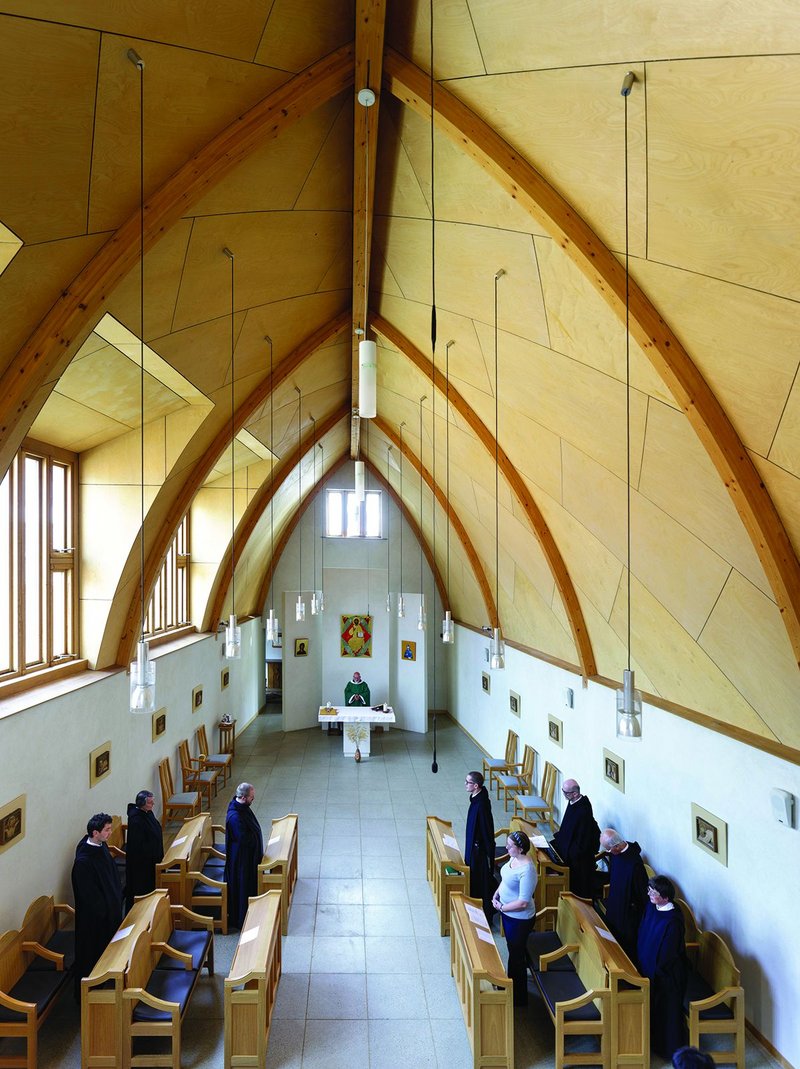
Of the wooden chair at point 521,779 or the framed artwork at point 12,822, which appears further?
the wooden chair at point 521,779

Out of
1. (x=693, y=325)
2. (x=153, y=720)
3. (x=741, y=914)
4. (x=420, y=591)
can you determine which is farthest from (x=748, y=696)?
(x=420, y=591)

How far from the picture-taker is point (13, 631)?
6.58 m

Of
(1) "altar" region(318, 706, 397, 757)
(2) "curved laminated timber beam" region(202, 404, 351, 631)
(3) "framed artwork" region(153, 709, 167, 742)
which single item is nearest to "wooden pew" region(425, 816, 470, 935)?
(3) "framed artwork" region(153, 709, 167, 742)

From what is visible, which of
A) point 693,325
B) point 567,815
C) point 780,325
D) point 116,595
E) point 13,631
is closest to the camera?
point 780,325

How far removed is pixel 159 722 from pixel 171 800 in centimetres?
113

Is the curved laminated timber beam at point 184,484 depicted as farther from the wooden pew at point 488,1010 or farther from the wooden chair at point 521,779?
the wooden chair at point 521,779

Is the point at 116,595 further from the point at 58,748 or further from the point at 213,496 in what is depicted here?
the point at 213,496

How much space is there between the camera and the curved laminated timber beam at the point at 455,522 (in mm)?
12758

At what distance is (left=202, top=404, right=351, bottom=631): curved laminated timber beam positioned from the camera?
40.7 feet

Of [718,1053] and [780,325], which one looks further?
[718,1053]

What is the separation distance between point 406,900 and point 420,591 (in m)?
9.85

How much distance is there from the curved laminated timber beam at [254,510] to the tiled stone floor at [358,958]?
134 inches

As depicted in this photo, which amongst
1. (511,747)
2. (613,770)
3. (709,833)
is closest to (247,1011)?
(709,833)

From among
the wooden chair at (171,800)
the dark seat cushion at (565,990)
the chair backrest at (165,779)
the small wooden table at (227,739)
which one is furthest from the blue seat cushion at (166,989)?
the small wooden table at (227,739)
